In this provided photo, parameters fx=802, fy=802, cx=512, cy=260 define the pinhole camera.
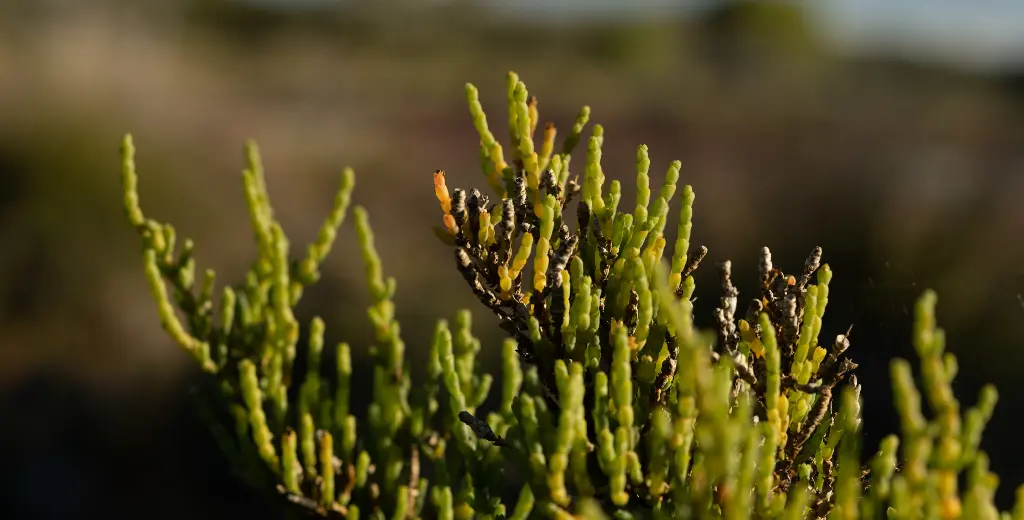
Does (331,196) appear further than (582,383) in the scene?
Yes

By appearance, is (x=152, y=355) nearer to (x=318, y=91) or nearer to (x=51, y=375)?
(x=51, y=375)

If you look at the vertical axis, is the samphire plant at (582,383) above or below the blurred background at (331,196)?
below

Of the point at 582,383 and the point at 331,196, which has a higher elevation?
the point at 331,196

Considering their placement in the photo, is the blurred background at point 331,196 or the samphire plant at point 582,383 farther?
the blurred background at point 331,196

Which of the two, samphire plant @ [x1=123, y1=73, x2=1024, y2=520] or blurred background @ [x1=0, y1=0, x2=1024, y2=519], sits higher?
blurred background @ [x1=0, y1=0, x2=1024, y2=519]

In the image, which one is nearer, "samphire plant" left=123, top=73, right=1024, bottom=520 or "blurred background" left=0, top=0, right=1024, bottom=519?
"samphire plant" left=123, top=73, right=1024, bottom=520
